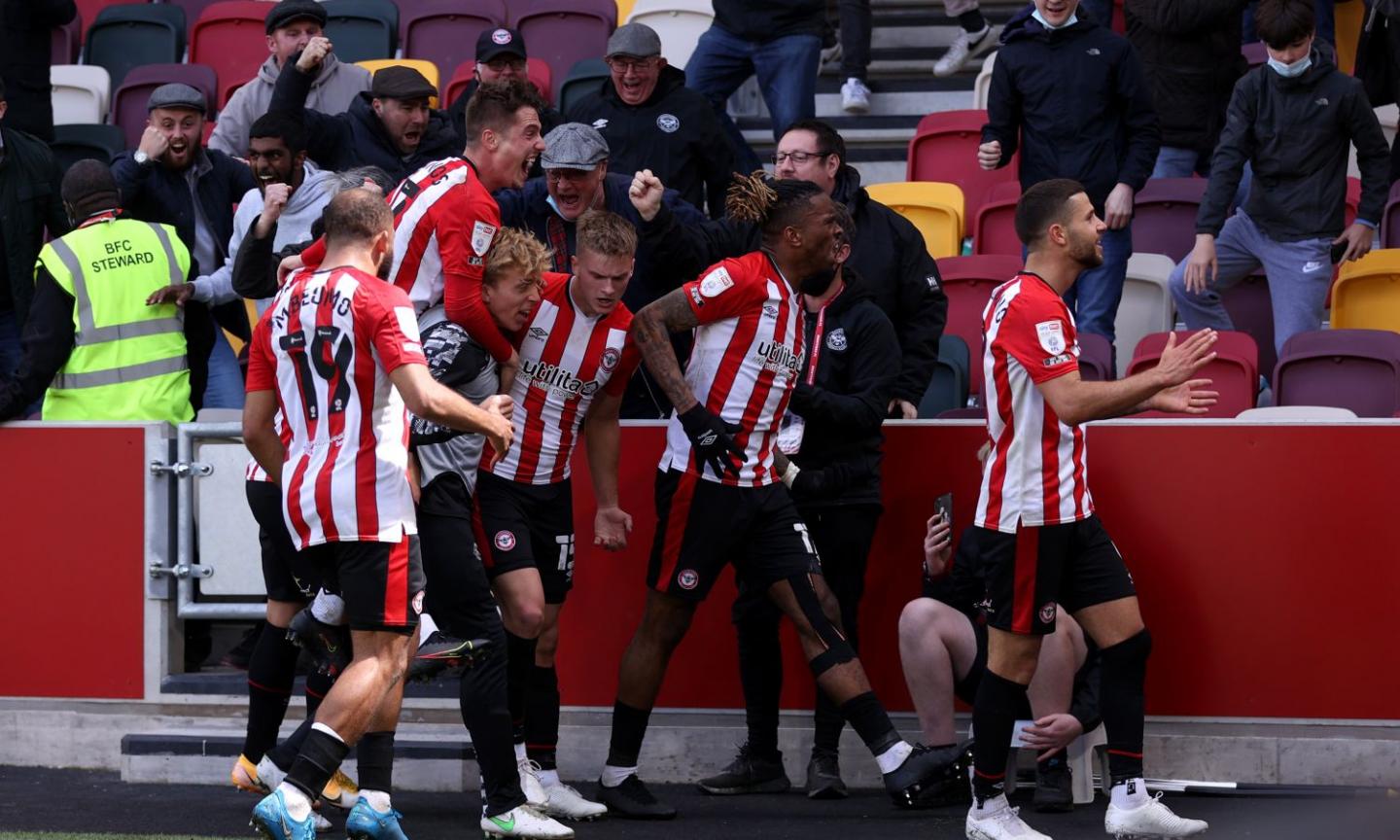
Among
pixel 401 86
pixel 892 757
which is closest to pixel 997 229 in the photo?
pixel 401 86

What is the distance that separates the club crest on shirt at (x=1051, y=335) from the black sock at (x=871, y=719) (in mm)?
1391

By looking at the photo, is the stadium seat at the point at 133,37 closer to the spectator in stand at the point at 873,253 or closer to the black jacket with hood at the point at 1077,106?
the black jacket with hood at the point at 1077,106

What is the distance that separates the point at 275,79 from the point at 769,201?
3.70 metres

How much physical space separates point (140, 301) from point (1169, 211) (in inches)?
196

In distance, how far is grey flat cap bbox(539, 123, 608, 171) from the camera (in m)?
6.82

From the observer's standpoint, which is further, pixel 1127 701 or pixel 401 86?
pixel 401 86

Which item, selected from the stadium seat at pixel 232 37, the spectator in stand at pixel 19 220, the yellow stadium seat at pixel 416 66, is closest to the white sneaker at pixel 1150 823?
the spectator in stand at pixel 19 220

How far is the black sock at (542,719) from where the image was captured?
6.65 meters

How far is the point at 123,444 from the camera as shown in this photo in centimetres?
750

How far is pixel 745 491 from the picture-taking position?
6.63m

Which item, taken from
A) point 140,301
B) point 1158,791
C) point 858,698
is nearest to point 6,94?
point 140,301

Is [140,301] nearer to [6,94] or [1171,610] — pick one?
[6,94]

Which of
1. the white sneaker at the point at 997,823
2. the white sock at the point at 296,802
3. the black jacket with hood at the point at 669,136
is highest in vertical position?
the black jacket with hood at the point at 669,136

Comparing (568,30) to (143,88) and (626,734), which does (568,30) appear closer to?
(143,88)
